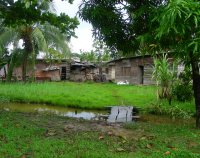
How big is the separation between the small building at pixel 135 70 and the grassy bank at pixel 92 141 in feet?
79.9

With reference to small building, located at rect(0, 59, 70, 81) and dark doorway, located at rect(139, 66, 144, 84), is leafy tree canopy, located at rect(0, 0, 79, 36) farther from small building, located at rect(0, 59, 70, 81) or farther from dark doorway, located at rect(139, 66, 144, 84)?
small building, located at rect(0, 59, 70, 81)

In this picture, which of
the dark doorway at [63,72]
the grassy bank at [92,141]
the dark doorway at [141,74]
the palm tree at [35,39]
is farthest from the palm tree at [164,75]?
the dark doorway at [63,72]

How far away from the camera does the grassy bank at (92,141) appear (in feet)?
19.4

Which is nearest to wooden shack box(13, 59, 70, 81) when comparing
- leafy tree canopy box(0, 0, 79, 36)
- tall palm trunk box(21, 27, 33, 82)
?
tall palm trunk box(21, 27, 33, 82)

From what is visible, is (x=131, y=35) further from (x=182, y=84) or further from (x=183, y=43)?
(x=182, y=84)

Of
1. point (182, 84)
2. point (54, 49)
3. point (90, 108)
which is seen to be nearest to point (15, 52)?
point (54, 49)

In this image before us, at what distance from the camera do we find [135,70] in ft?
119

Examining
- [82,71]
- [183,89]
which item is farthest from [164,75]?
[82,71]

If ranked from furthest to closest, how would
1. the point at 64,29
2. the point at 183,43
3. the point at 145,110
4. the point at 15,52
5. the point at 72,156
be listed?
1. the point at 15,52
2. the point at 145,110
3. the point at 64,29
4. the point at 183,43
5. the point at 72,156

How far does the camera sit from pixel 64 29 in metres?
11.8

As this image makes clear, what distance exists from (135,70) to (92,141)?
2979 centimetres

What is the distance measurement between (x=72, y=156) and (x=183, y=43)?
306cm

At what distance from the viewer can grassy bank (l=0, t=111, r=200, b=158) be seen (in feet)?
19.4

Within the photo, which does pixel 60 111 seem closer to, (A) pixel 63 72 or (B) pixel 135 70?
(B) pixel 135 70
